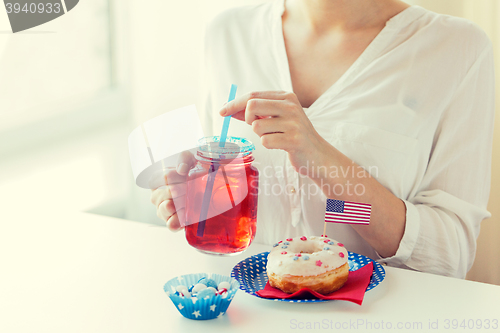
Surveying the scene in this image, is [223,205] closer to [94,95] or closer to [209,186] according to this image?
[209,186]

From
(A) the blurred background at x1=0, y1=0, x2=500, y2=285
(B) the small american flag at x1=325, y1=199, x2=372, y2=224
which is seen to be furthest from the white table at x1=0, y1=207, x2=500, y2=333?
(A) the blurred background at x1=0, y1=0, x2=500, y2=285

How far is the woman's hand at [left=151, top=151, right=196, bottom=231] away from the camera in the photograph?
2.66 feet

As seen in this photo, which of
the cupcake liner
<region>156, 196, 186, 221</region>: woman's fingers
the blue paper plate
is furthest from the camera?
<region>156, 196, 186, 221</region>: woman's fingers

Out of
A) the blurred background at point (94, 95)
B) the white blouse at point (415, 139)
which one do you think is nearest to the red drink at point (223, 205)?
the white blouse at point (415, 139)

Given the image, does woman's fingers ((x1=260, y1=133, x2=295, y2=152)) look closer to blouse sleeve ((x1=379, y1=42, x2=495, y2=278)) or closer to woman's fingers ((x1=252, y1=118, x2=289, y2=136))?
woman's fingers ((x1=252, y1=118, x2=289, y2=136))

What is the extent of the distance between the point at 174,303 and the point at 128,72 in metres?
1.73

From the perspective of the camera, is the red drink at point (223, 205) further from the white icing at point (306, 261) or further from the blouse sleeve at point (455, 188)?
the blouse sleeve at point (455, 188)

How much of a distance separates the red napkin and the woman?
0.20m

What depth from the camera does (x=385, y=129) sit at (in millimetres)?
1056

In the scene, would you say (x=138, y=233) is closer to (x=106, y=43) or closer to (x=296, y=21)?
(x=296, y=21)

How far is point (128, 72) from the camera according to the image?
2.18 meters

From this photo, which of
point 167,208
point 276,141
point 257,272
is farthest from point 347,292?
point 167,208

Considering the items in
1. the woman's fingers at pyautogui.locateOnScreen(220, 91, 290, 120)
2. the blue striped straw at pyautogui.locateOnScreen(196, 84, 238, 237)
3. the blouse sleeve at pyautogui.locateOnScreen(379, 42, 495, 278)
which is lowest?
the blouse sleeve at pyautogui.locateOnScreen(379, 42, 495, 278)

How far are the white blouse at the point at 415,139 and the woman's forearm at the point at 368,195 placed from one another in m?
0.02
